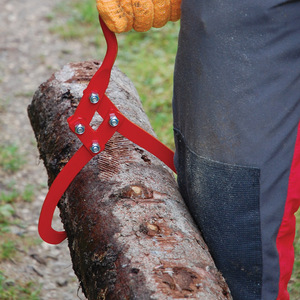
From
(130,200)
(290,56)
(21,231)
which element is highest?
(290,56)

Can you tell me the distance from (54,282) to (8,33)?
3479mm

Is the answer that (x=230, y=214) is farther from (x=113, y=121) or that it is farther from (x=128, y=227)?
(x=113, y=121)

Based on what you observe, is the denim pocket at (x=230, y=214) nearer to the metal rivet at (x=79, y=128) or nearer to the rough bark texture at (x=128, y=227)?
the rough bark texture at (x=128, y=227)

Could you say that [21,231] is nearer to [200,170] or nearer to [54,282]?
[54,282]

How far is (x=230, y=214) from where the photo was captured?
5.40 ft

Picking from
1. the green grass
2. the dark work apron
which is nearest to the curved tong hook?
the dark work apron

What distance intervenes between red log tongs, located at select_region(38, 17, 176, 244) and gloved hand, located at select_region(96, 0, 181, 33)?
99mm

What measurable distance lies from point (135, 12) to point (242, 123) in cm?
49

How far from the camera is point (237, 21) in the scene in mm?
1466

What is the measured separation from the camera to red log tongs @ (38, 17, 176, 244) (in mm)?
1746

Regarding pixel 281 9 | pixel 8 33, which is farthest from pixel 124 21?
pixel 8 33

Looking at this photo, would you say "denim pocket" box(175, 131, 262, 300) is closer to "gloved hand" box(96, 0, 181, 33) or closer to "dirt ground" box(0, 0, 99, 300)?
"gloved hand" box(96, 0, 181, 33)

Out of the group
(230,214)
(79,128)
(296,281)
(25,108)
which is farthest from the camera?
(25,108)

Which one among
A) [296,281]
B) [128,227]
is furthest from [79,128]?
[296,281]
